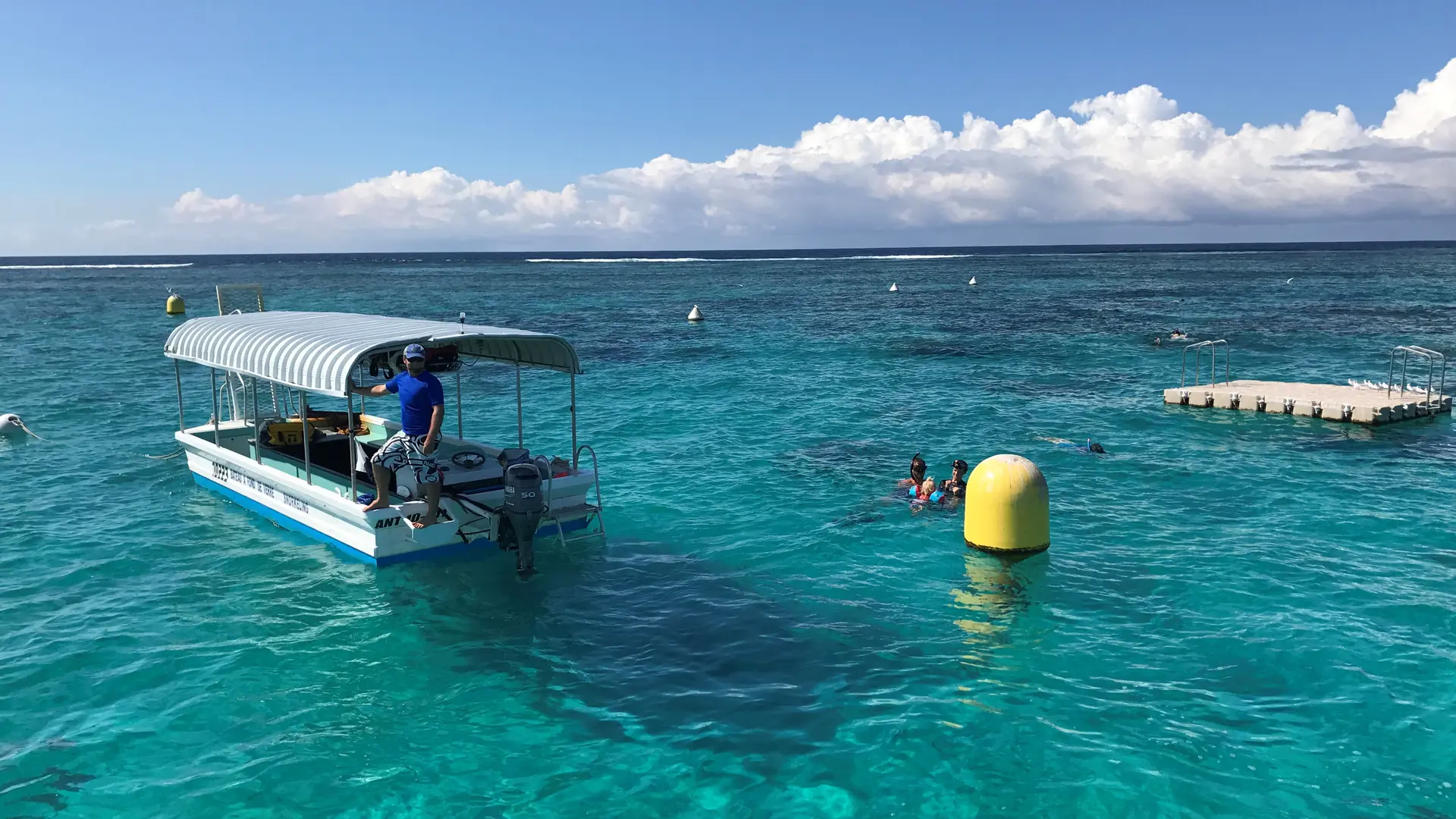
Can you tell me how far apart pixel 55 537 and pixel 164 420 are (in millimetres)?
13282

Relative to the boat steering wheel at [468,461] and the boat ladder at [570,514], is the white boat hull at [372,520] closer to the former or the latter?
the boat ladder at [570,514]

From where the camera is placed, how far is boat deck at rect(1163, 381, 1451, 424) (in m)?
26.8

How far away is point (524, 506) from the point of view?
1463cm

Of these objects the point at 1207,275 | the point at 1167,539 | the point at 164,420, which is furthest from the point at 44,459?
the point at 1207,275

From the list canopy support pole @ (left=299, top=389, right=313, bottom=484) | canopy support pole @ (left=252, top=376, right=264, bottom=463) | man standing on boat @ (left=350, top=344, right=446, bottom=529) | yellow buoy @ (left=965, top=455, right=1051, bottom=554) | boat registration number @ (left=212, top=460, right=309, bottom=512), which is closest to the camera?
man standing on boat @ (left=350, top=344, right=446, bottom=529)

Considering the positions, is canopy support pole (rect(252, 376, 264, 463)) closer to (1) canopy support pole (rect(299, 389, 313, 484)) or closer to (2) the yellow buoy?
(1) canopy support pole (rect(299, 389, 313, 484))

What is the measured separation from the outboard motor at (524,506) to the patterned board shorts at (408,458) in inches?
46.7

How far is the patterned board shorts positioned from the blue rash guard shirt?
15cm

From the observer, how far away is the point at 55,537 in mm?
17938

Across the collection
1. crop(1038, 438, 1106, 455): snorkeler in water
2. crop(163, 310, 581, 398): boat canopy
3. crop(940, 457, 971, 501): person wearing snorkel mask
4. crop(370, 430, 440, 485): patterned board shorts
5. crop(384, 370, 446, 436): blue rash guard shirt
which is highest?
crop(163, 310, 581, 398): boat canopy

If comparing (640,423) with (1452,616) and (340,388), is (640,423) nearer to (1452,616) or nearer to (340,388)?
(340,388)

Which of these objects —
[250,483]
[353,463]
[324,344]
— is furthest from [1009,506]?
[250,483]

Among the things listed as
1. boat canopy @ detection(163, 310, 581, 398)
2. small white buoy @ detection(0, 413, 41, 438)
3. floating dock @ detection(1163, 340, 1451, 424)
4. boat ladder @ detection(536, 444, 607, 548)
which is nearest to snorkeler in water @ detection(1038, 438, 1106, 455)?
floating dock @ detection(1163, 340, 1451, 424)

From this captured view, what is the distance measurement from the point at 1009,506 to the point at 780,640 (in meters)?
4.75
